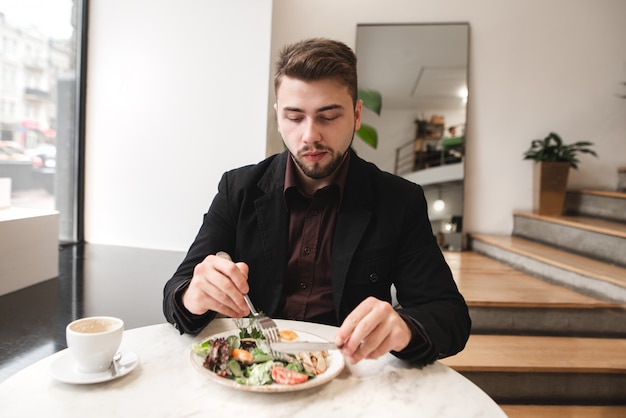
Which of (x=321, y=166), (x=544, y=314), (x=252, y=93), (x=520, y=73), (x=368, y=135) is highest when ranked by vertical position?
(x=520, y=73)

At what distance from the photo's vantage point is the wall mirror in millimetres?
4039

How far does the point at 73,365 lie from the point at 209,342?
0.24m

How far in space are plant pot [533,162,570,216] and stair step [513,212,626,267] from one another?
11 centimetres

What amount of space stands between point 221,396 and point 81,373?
0.83 ft

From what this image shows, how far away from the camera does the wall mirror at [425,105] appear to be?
4.04m

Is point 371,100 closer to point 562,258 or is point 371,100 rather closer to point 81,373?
point 562,258

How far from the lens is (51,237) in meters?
2.78

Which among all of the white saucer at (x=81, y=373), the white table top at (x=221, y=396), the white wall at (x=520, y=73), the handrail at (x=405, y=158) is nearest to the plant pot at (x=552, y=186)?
the white wall at (x=520, y=73)

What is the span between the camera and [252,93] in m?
3.42

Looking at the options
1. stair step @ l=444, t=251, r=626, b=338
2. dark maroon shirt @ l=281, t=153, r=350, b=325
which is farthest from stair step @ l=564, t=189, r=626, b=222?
dark maroon shirt @ l=281, t=153, r=350, b=325

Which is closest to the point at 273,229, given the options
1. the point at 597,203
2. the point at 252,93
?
the point at 252,93

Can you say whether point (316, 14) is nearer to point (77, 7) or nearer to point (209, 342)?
point (77, 7)

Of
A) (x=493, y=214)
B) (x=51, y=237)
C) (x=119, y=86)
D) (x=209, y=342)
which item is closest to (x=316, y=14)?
(x=119, y=86)

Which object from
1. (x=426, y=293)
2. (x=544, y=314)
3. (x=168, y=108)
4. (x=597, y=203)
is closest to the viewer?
(x=426, y=293)
